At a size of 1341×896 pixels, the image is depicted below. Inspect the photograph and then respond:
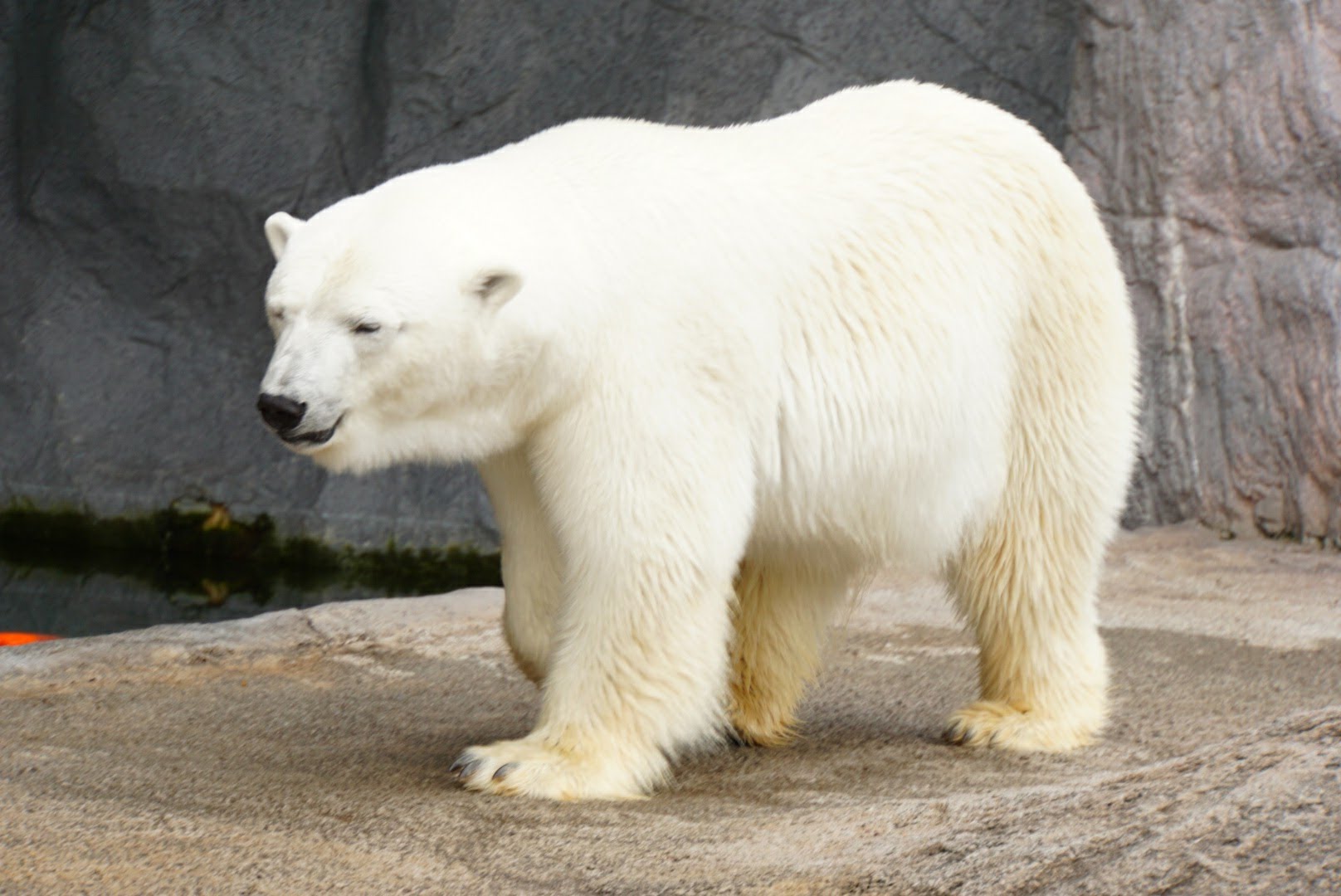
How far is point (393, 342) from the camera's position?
2.99m

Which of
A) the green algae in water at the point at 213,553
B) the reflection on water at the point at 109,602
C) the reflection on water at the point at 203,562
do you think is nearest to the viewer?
the reflection on water at the point at 109,602

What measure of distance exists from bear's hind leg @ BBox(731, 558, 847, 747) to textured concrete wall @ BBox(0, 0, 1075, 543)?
3.53 m

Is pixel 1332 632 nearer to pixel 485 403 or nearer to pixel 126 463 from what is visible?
pixel 485 403

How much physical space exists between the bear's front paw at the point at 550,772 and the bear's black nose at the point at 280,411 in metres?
0.75

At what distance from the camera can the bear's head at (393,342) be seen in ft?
9.69

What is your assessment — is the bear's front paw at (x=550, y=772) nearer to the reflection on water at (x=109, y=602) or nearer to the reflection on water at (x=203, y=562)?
the reflection on water at (x=109, y=602)

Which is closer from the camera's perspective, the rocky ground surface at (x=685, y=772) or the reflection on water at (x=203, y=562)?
the rocky ground surface at (x=685, y=772)

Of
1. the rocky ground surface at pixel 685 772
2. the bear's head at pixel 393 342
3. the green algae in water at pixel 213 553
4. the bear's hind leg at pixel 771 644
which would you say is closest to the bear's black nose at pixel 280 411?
the bear's head at pixel 393 342

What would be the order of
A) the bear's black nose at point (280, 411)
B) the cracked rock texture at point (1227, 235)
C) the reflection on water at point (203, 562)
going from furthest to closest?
the reflection on water at point (203, 562)
the cracked rock texture at point (1227, 235)
the bear's black nose at point (280, 411)

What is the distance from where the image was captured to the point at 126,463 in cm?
739

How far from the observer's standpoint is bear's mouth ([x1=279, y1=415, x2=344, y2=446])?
9.75 feet

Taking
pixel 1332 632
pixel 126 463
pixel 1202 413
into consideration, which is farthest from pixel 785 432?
pixel 126 463

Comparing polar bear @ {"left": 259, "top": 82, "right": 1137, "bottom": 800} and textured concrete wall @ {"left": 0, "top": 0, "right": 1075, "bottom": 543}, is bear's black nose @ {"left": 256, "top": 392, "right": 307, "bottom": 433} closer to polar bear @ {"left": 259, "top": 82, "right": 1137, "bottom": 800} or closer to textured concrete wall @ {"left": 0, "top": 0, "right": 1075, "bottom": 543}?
polar bear @ {"left": 259, "top": 82, "right": 1137, "bottom": 800}

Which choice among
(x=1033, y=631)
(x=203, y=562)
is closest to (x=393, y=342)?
(x=1033, y=631)
